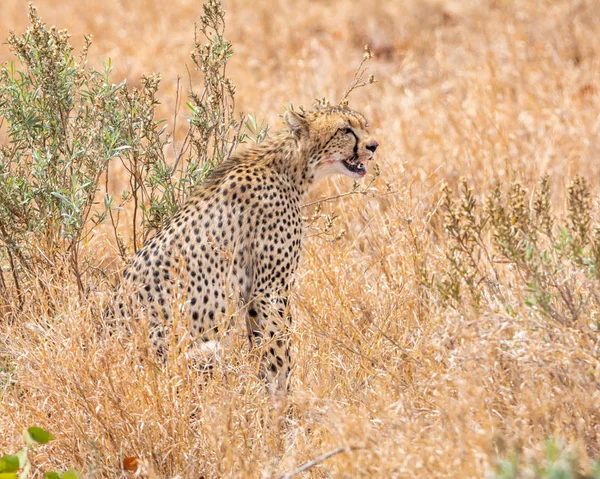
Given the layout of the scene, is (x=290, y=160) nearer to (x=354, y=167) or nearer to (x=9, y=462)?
(x=354, y=167)

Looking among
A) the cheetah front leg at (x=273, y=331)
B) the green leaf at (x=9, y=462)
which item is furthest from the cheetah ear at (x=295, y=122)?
the green leaf at (x=9, y=462)

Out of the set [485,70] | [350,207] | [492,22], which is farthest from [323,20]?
[350,207]

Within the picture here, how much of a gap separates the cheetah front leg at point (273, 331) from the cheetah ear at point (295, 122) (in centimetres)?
65

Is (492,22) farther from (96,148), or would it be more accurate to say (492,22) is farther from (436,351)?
(436,351)

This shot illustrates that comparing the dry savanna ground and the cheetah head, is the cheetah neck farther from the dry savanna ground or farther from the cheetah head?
the dry savanna ground

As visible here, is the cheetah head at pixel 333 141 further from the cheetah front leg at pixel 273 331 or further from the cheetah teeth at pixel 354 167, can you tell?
the cheetah front leg at pixel 273 331

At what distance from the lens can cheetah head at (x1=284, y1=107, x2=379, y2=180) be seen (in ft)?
12.5

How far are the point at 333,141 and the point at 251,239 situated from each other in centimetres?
53

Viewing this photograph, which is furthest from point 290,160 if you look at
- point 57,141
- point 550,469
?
point 550,469

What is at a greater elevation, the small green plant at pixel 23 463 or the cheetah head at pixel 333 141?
the cheetah head at pixel 333 141

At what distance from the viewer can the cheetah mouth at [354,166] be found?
12.6ft

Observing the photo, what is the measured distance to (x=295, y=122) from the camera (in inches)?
150

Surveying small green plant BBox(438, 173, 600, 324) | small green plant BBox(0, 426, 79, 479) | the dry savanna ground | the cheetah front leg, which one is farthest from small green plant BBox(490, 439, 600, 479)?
the cheetah front leg

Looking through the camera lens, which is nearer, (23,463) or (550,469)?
(550,469)
